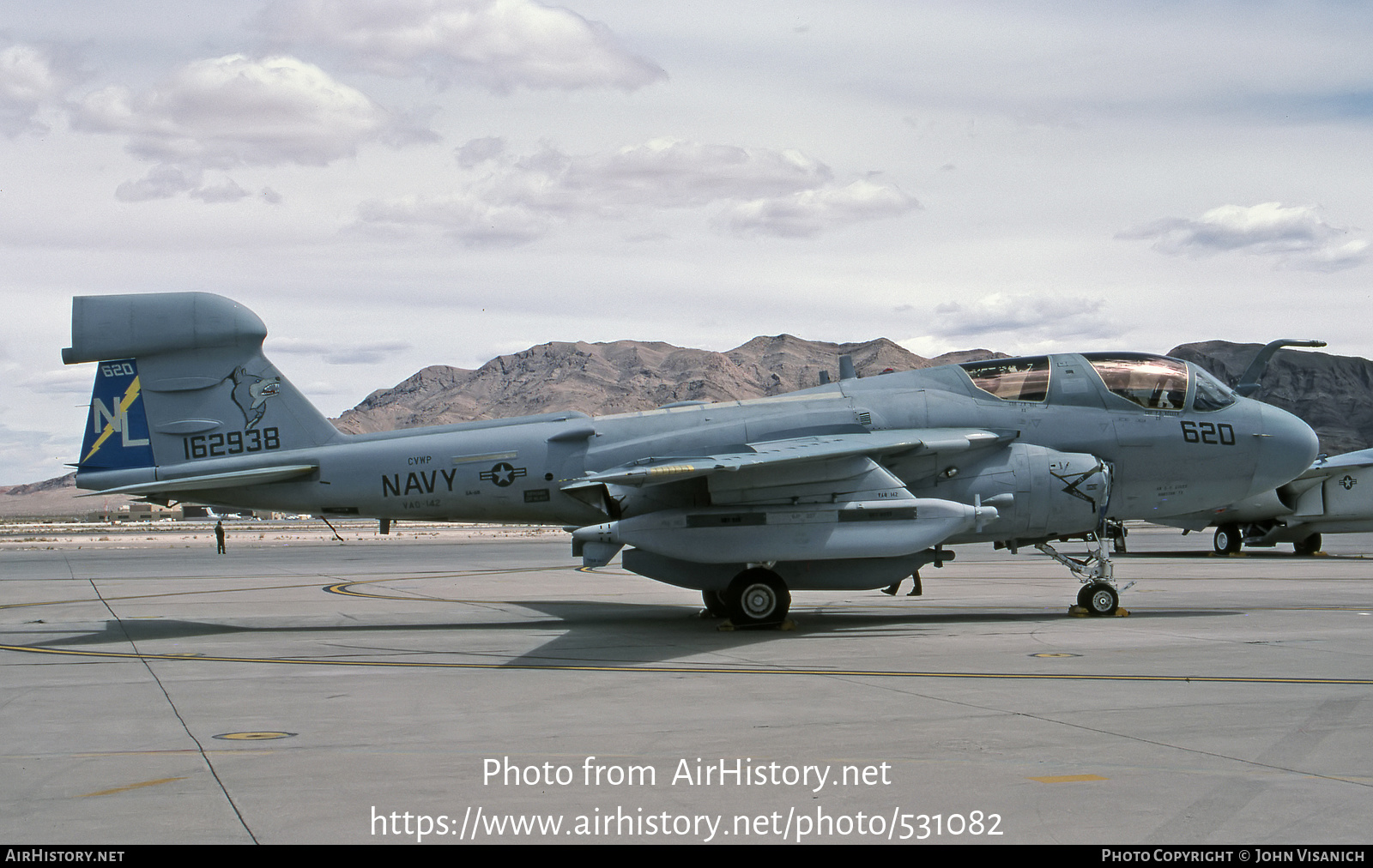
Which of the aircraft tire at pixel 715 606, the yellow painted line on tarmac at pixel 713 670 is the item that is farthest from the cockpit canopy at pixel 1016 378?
the yellow painted line on tarmac at pixel 713 670

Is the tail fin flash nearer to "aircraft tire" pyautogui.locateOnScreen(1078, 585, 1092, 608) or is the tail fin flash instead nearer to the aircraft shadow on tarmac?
the aircraft shadow on tarmac

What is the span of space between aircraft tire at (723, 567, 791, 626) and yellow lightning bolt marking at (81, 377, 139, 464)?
9319 millimetres

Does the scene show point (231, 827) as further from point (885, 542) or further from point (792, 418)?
point (792, 418)

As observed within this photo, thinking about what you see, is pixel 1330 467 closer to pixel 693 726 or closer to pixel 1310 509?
pixel 1310 509

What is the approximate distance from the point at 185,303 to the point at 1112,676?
544 inches

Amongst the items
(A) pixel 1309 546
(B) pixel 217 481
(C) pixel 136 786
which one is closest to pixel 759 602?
(B) pixel 217 481

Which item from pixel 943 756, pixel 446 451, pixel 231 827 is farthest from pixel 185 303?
pixel 943 756

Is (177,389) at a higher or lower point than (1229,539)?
higher

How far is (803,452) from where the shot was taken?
575 inches

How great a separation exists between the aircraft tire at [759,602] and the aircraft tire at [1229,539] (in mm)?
24886

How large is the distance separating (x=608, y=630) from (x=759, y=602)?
7.17 feet

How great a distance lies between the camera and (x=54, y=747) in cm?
800

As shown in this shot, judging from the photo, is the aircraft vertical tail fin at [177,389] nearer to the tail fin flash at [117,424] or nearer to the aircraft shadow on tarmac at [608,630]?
the tail fin flash at [117,424]

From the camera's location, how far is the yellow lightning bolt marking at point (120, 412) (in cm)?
1638
